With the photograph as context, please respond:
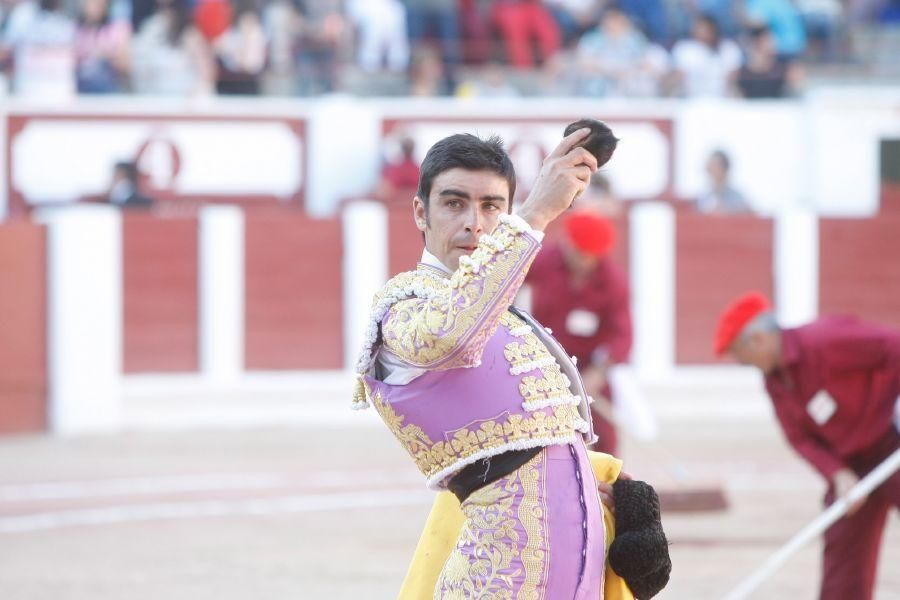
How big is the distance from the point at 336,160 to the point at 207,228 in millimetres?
1457

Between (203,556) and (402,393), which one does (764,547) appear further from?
(402,393)

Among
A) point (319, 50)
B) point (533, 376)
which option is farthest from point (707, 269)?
point (533, 376)

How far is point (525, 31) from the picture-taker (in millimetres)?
12602

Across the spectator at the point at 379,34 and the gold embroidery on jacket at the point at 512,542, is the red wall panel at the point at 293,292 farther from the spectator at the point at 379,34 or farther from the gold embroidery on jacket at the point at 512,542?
the gold embroidery on jacket at the point at 512,542

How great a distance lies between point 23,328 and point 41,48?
2179 millimetres

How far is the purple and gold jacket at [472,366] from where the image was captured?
90.7 inches

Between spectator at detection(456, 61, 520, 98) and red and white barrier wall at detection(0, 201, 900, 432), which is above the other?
spectator at detection(456, 61, 520, 98)

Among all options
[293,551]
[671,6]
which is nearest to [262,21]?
[671,6]

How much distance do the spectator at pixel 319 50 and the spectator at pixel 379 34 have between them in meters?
0.13

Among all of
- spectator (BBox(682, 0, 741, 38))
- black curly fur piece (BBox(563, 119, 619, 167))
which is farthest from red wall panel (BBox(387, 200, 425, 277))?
black curly fur piece (BBox(563, 119, 619, 167))

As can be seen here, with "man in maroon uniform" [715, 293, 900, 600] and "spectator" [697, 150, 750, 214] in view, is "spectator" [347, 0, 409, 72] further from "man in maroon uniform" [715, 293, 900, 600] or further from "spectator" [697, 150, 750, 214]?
"man in maroon uniform" [715, 293, 900, 600]

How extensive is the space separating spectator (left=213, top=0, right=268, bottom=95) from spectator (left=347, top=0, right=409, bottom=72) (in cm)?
70

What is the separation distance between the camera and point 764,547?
644 cm

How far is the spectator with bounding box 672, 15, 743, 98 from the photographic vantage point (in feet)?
41.9
